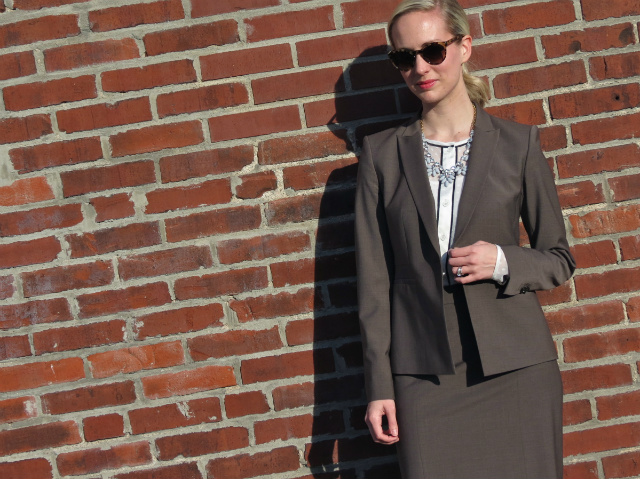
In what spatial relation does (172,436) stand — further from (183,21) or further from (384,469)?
(183,21)

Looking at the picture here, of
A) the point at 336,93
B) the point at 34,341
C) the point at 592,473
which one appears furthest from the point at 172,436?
the point at 592,473

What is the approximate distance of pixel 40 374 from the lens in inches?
100

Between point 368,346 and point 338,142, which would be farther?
point 338,142

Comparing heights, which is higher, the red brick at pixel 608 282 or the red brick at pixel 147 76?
the red brick at pixel 147 76

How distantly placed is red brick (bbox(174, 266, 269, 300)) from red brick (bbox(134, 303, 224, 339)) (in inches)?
1.9

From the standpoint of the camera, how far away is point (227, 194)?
8.33ft

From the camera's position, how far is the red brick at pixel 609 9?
2521 mm

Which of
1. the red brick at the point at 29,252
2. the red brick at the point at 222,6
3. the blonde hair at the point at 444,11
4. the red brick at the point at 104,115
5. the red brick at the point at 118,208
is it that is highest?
the red brick at the point at 222,6

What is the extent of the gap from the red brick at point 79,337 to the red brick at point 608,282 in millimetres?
1703

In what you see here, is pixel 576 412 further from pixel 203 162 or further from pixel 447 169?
pixel 203 162

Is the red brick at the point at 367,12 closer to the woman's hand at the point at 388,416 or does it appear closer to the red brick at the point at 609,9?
the red brick at the point at 609,9

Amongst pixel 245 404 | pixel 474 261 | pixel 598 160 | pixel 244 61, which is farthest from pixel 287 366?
pixel 598 160

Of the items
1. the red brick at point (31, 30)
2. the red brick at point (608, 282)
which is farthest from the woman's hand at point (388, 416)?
the red brick at point (31, 30)

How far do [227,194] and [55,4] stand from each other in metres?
0.92
